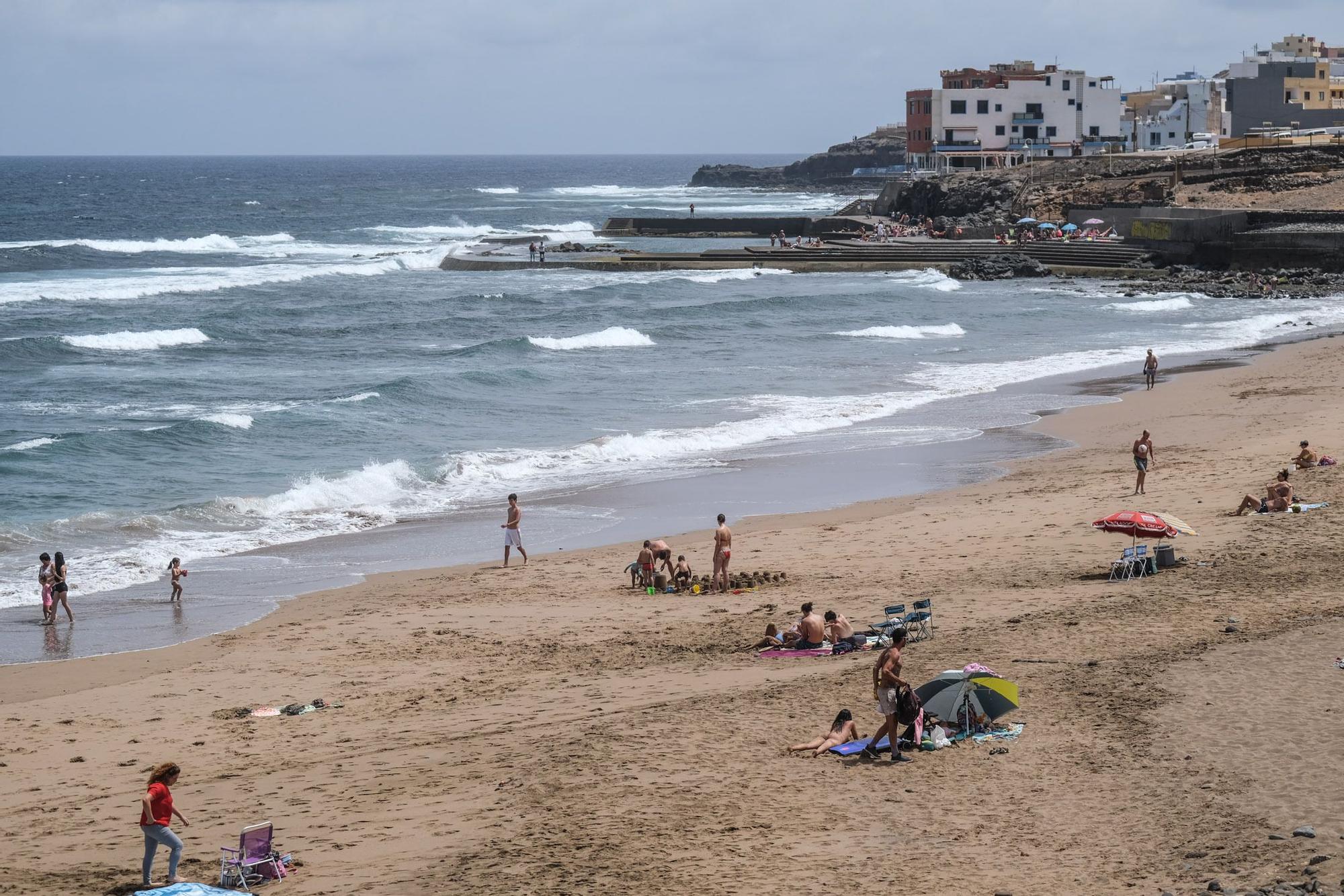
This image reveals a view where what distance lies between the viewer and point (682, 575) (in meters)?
14.9

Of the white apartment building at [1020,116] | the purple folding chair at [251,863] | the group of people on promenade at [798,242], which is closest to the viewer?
the purple folding chair at [251,863]

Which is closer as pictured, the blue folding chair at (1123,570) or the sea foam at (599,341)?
the blue folding chair at (1123,570)

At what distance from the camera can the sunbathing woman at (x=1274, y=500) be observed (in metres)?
15.7

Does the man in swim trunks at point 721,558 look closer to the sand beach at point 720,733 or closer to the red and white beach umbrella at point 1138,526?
the sand beach at point 720,733

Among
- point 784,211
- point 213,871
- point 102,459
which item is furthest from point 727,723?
point 784,211

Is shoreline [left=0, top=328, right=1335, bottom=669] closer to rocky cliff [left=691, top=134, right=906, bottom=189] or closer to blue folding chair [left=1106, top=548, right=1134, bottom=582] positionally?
blue folding chair [left=1106, top=548, right=1134, bottom=582]

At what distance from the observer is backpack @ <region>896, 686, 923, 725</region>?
947 cm

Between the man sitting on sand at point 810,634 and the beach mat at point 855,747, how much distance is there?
2.41 metres

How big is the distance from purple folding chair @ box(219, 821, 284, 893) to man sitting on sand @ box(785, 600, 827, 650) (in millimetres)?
5380

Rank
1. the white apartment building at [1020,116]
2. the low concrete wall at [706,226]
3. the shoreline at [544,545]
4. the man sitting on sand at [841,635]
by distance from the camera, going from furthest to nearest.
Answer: the white apartment building at [1020,116], the low concrete wall at [706,226], the shoreline at [544,545], the man sitting on sand at [841,635]

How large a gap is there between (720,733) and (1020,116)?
7258 cm

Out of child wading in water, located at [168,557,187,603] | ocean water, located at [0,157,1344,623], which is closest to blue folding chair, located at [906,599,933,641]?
ocean water, located at [0,157,1344,623]

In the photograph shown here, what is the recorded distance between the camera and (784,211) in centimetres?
8744

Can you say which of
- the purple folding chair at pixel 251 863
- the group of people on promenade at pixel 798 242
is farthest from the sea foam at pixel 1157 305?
the purple folding chair at pixel 251 863
